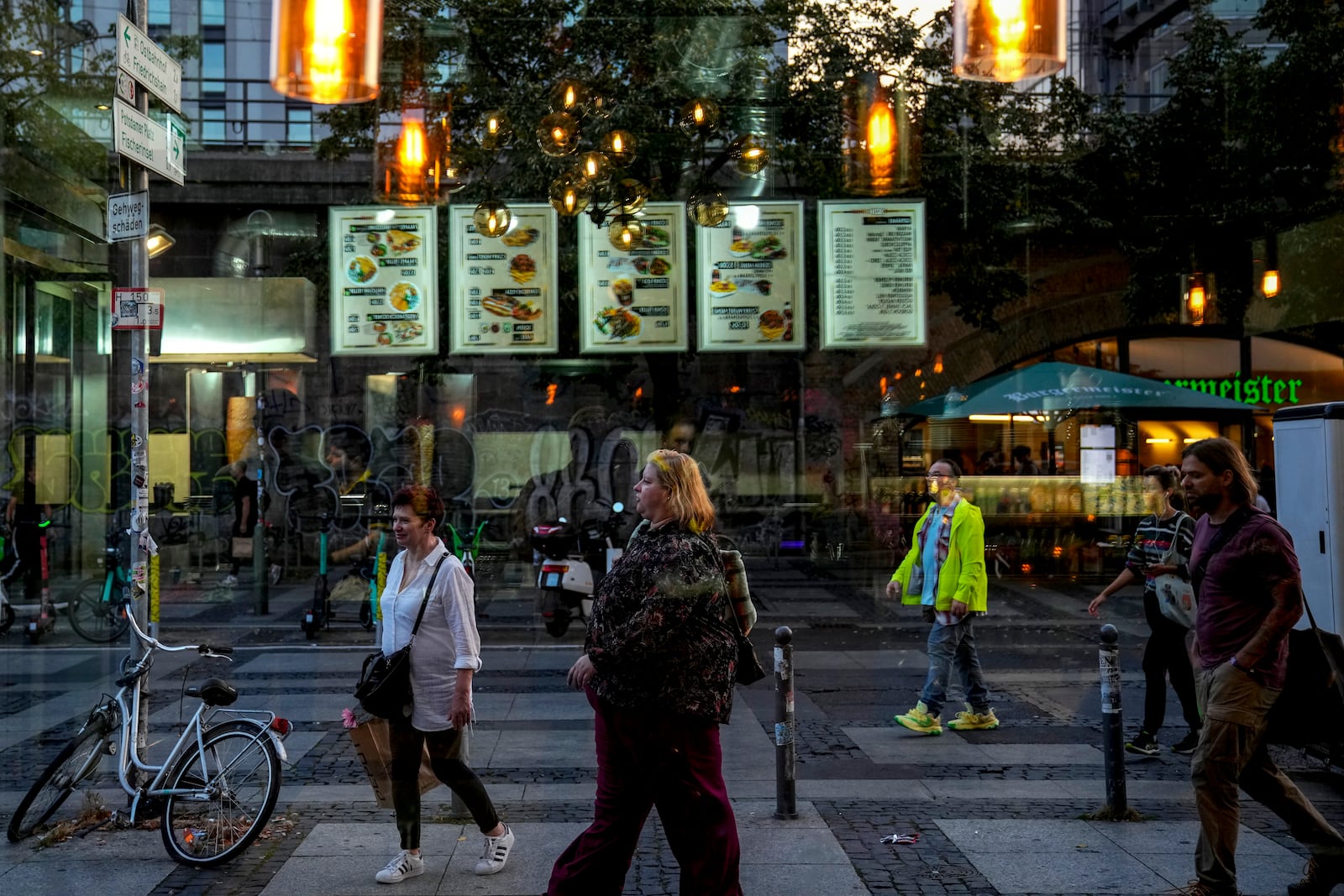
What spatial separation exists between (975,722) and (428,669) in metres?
4.70

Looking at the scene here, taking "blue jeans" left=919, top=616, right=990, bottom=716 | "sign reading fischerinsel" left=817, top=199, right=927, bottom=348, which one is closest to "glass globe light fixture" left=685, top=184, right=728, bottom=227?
"sign reading fischerinsel" left=817, top=199, right=927, bottom=348

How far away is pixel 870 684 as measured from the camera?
10.7m

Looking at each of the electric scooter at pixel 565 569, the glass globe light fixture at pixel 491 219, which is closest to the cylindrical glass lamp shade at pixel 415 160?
the glass globe light fixture at pixel 491 219

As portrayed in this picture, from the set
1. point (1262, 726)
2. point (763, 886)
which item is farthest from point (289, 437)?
point (1262, 726)

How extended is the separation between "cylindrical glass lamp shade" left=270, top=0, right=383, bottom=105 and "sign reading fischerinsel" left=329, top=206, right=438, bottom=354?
10216 millimetres

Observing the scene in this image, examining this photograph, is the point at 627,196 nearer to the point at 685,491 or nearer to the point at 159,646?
the point at 159,646

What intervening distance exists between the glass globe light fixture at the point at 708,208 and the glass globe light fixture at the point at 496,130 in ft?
8.58

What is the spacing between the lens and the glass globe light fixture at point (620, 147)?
1526 cm

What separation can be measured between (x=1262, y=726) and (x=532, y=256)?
446 inches

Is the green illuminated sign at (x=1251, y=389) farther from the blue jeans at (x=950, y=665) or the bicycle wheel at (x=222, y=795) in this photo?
the bicycle wheel at (x=222, y=795)

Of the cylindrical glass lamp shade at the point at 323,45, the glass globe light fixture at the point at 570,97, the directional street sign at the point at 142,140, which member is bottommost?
the cylindrical glass lamp shade at the point at 323,45

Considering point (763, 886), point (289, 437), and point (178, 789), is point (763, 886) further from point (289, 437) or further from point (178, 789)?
point (289, 437)

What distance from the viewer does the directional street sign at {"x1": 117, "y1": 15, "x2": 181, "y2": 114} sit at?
Result: 6598 mm

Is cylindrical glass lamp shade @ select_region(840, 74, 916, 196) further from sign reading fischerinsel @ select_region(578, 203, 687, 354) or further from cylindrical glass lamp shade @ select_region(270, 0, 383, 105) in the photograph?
cylindrical glass lamp shade @ select_region(270, 0, 383, 105)
